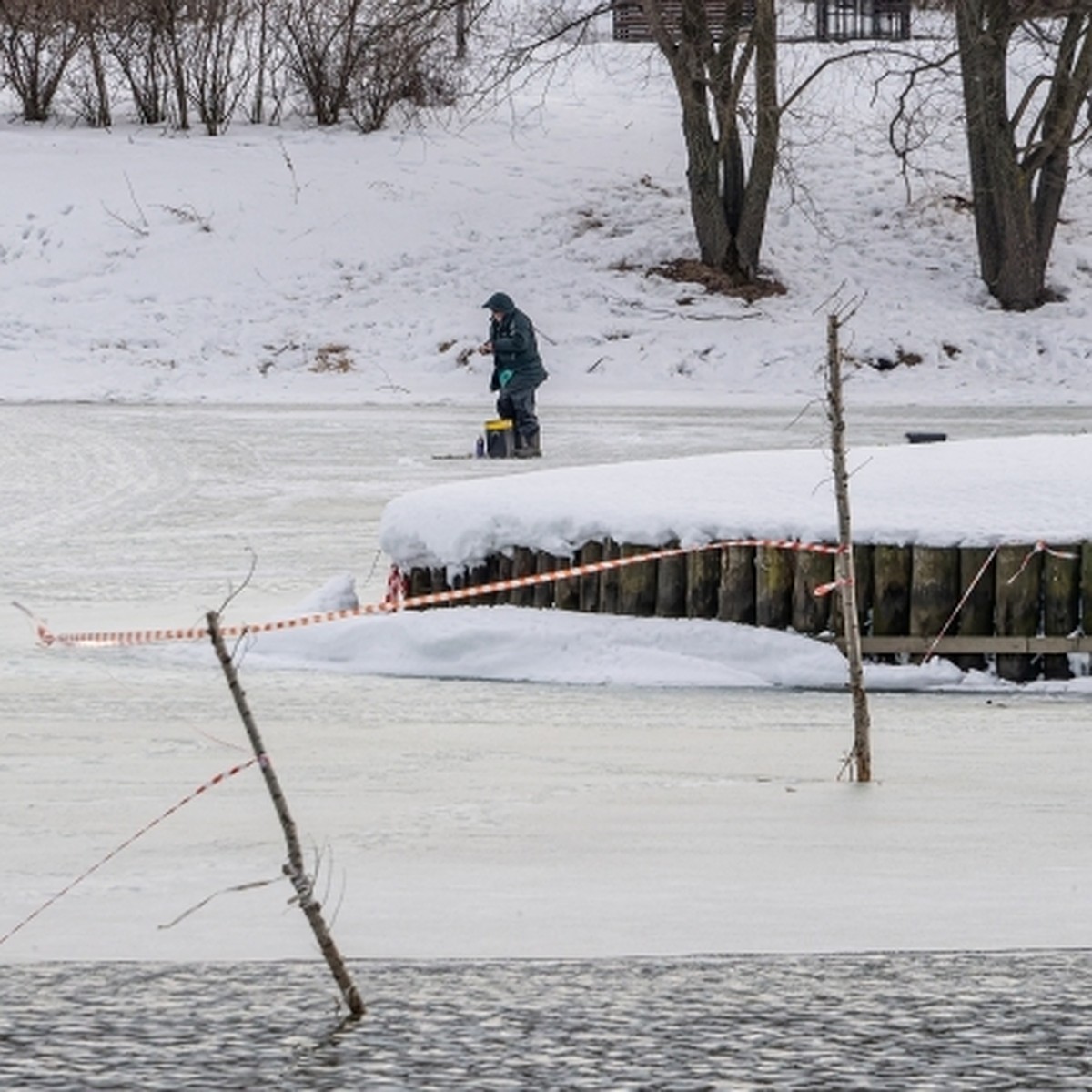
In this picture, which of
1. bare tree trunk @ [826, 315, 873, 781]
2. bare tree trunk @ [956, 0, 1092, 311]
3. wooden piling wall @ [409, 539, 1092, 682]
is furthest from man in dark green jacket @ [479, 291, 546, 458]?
bare tree trunk @ [956, 0, 1092, 311]

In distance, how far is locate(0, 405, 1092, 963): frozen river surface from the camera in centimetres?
702

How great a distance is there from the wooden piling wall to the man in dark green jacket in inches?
481

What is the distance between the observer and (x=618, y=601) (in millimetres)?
12438

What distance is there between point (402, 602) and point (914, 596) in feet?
8.28

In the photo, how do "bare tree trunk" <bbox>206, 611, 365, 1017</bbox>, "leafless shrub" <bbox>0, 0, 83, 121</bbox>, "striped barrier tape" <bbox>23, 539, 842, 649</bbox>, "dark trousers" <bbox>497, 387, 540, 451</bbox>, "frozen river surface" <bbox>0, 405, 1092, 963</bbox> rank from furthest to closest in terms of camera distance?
"leafless shrub" <bbox>0, 0, 83, 121</bbox>, "dark trousers" <bbox>497, 387, 540, 451</bbox>, "striped barrier tape" <bbox>23, 539, 842, 649</bbox>, "frozen river surface" <bbox>0, 405, 1092, 963</bbox>, "bare tree trunk" <bbox>206, 611, 365, 1017</bbox>

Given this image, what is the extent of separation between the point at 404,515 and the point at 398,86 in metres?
35.1

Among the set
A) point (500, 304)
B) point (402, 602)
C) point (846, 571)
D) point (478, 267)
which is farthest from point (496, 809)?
point (478, 267)

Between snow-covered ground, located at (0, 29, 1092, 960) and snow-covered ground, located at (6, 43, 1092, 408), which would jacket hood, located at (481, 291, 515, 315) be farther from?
snow-covered ground, located at (6, 43, 1092, 408)

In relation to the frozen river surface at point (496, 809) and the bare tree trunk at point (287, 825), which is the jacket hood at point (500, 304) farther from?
the bare tree trunk at point (287, 825)

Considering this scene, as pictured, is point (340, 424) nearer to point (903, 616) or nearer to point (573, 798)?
point (903, 616)

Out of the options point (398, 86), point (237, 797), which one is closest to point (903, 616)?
point (237, 797)

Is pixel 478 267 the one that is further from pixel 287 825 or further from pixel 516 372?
pixel 287 825

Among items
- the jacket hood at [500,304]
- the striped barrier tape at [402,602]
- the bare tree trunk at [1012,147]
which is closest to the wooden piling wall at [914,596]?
the striped barrier tape at [402,602]

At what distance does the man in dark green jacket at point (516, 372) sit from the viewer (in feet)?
81.5
